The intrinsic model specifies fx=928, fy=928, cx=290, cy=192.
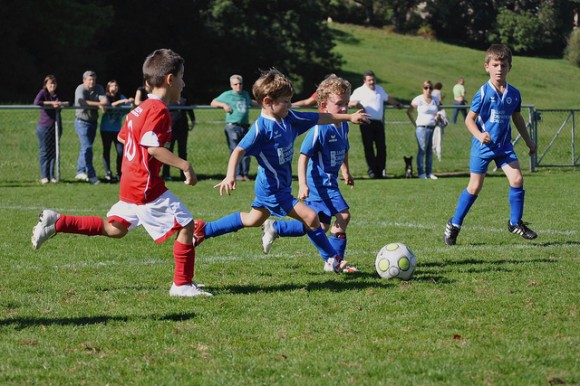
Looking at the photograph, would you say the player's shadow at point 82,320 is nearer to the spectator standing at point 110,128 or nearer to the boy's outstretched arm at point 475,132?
the boy's outstretched arm at point 475,132

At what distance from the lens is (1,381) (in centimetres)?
442

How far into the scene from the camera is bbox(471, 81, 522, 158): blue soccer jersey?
9.10 m

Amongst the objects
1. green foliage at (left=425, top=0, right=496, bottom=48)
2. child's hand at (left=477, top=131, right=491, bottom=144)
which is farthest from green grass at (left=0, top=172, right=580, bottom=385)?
green foliage at (left=425, top=0, right=496, bottom=48)

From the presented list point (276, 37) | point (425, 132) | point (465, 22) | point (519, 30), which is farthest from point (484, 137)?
point (465, 22)

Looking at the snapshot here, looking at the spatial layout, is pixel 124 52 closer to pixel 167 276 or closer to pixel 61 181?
pixel 61 181

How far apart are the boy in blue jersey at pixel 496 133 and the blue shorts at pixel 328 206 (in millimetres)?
1735

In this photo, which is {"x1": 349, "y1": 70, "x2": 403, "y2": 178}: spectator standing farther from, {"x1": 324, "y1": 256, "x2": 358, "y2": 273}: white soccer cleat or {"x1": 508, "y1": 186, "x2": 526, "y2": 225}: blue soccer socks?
{"x1": 324, "y1": 256, "x2": 358, "y2": 273}: white soccer cleat

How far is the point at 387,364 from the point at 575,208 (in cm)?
796

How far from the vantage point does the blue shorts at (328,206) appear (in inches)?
301

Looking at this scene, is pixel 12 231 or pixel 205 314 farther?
pixel 12 231

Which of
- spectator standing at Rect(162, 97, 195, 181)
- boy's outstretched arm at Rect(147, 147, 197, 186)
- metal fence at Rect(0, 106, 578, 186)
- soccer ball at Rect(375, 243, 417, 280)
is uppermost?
boy's outstretched arm at Rect(147, 147, 197, 186)

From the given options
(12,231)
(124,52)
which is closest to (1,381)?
(12,231)

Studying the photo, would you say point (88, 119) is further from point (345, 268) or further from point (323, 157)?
point (345, 268)

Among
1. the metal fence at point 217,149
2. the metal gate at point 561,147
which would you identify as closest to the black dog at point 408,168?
the metal fence at point 217,149
